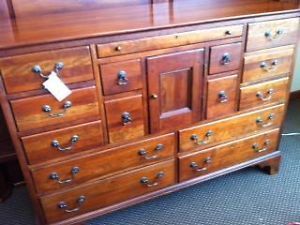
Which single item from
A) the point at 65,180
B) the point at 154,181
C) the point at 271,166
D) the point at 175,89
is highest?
the point at 175,89

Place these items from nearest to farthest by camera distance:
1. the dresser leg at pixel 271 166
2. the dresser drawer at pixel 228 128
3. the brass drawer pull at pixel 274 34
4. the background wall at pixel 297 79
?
the brass drawer pull at pixel 274 34 < the dresser drawer at pixel 228 128 < the dresser leg at pixel 271 166 < the background wall at pixel 297 79

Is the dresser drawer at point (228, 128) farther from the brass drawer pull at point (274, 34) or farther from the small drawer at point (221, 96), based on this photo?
the brass drawer pull at point (274, 34)

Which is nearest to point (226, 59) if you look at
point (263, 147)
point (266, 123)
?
point (266, 123)

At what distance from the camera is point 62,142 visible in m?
1.18

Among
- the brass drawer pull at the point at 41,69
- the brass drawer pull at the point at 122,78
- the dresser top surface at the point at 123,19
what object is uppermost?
the dresser top surface at the point at 123,19

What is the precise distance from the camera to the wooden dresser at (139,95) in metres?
1.06

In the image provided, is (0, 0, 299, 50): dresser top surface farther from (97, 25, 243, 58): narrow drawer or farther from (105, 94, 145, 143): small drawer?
(105, 94, 145, 143): small drawer

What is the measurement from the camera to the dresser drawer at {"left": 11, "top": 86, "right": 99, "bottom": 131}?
106cm

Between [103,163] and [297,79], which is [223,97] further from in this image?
[297,79]

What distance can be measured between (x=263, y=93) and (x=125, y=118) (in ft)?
2.39

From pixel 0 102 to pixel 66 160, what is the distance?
1.18 ft

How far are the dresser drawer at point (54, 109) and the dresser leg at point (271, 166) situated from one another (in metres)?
1.13

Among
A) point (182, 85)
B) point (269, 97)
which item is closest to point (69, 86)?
point (182, 85)

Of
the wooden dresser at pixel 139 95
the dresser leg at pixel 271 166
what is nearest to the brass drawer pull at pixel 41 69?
the wooden dresser at pixel 139 95
